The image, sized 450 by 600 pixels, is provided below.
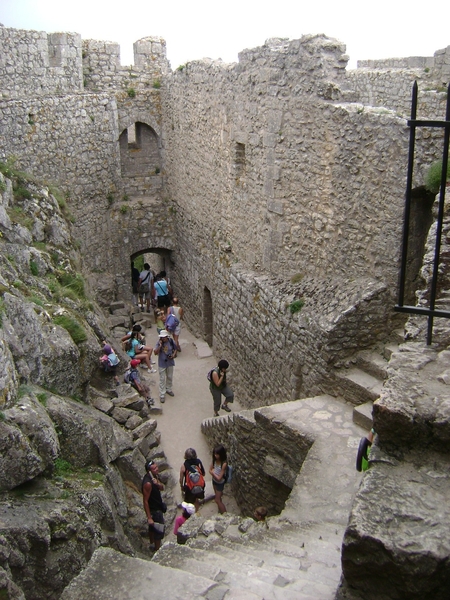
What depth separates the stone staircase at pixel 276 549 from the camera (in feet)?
12.8

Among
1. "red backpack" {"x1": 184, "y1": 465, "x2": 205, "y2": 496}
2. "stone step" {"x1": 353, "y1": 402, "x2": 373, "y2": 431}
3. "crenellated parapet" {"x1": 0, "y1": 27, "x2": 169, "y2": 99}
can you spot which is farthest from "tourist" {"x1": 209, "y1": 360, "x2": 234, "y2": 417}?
"crenellated parapet" {"x1": 0, "y1": 27, "x2": 169, "y2": 99}

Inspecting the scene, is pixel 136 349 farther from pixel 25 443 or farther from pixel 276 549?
pixel 276 549

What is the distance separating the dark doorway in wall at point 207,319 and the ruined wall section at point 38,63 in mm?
5246

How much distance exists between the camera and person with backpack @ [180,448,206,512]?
7.80 metres

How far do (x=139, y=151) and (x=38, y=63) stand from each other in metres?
3.92

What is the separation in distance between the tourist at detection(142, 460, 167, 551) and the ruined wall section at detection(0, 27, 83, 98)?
7.89m

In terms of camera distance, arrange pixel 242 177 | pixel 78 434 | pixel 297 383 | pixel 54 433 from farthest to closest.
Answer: pixel 242 177, pixel 297 383, pixel 78 434, pixel 54 433

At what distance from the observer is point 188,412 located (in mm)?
10891

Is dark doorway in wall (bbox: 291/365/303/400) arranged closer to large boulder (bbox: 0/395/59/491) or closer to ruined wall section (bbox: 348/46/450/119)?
large boulder (bbox: 0/395/59/491)

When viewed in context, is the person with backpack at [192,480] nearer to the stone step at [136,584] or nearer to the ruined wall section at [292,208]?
the ruined wall section at [292,208]

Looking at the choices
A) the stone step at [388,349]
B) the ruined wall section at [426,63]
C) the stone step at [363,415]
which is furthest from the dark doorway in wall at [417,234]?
the ruined wall section at [426,63]

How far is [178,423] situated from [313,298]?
3.51 meters

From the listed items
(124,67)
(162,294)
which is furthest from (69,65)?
(162,294)

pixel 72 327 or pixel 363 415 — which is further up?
pixel 72 327
